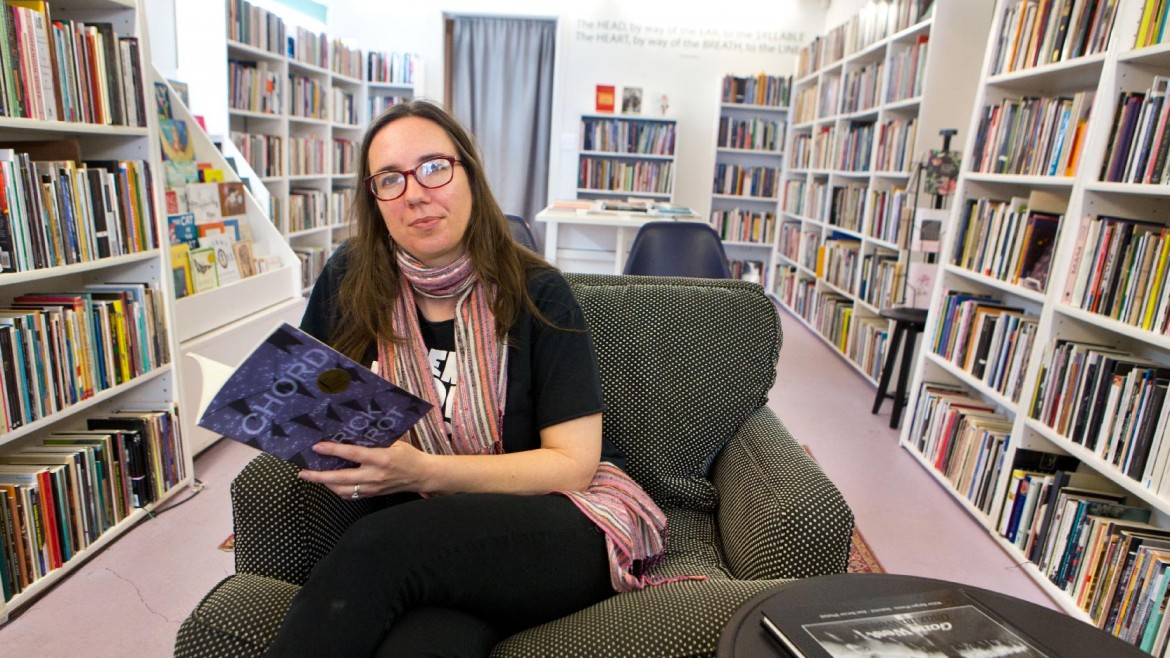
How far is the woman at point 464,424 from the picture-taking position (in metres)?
0.93

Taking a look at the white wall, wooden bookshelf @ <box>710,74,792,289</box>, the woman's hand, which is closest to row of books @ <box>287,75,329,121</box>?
the white wall

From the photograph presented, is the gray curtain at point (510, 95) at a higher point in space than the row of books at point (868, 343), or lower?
higher

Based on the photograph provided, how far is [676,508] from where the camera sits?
1.42 metres

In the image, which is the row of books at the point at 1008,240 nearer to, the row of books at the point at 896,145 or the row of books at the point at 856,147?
the row of books at the point at 896,145

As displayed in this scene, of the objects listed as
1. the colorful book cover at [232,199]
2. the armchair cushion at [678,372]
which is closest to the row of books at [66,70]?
the colorful book cover at [232,199]

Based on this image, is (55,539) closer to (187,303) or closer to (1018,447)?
(187,303)

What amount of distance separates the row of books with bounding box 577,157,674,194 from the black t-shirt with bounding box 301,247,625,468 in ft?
16.0

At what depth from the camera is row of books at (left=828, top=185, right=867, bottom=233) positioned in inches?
167

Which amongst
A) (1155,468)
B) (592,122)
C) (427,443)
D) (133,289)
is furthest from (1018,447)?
(592,122)

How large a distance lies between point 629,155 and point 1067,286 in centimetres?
424

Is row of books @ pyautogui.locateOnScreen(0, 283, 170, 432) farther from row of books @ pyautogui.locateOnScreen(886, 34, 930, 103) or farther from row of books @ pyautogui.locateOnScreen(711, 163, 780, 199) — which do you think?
row of books @ pyautogui.locateOnScreen(711, 163, 780, 199)

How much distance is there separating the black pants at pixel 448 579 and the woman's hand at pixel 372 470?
60mm

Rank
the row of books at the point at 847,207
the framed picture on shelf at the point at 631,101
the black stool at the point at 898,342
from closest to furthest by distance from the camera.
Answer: the black stool at the point at 898,342 → the row of books at the point at 847,207 → the framed picture on shelf at the point at 631,101

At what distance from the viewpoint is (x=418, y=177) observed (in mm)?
1150
